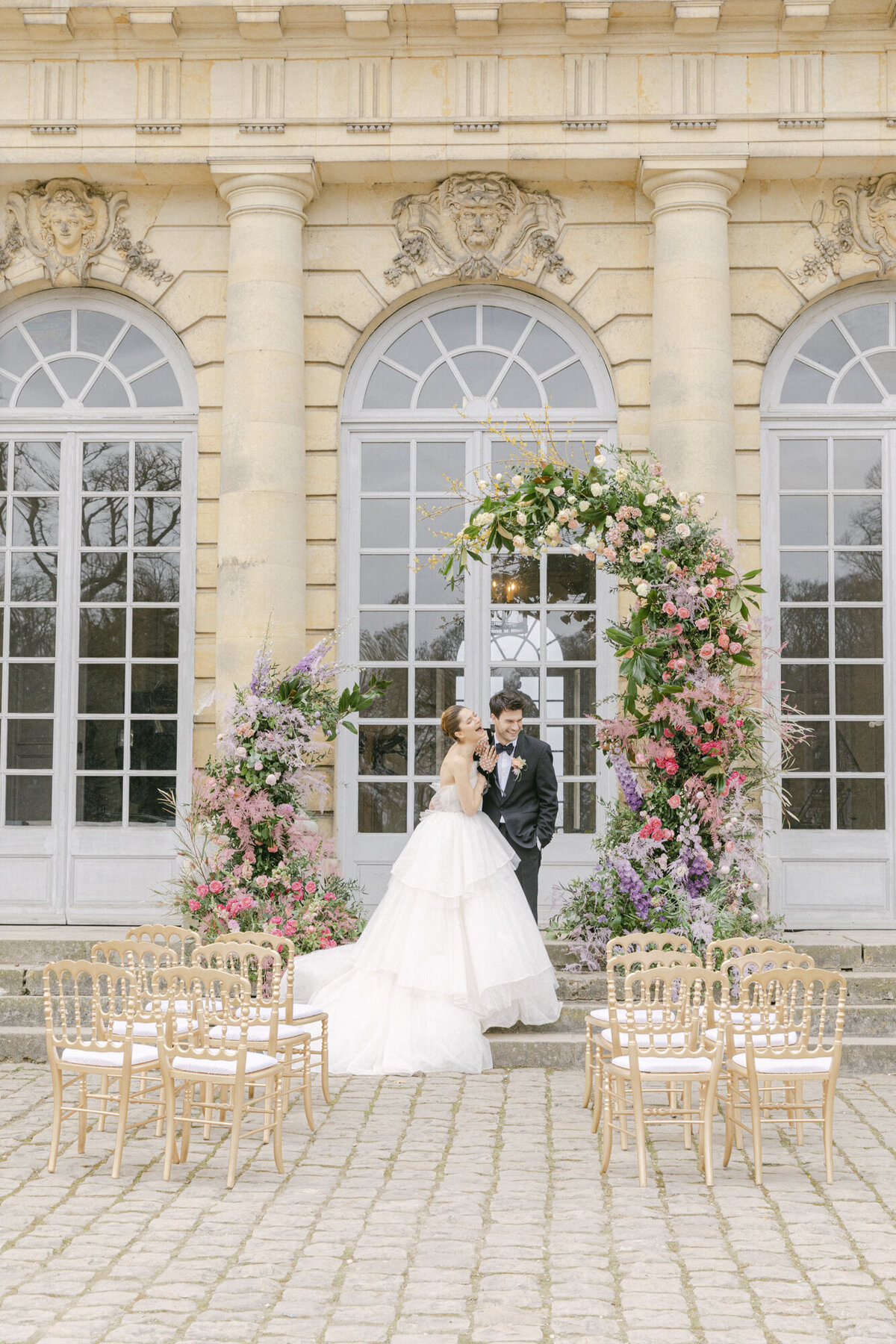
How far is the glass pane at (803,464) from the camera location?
10.2m

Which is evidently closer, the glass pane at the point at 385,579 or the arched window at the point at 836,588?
the arched window at the point at 836,588

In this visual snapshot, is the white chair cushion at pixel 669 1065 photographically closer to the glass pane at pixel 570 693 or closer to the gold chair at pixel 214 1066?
the gold chair at pixel 214 1066

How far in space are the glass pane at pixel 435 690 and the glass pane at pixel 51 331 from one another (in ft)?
11.9

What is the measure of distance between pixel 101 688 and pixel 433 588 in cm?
252

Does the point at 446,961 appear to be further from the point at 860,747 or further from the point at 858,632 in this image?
the point at 858,632

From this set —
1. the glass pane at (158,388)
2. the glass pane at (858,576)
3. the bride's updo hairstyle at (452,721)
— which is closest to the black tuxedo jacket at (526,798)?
the bride's updo hairstyle at (452,721)

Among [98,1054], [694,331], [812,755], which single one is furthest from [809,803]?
[98,1054]

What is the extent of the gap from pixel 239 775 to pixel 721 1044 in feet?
13.8

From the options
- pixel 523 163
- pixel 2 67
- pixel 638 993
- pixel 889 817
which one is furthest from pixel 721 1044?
pixel 2 67

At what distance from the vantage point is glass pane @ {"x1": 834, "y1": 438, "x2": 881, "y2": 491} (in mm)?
10180

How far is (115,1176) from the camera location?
5.25 metres

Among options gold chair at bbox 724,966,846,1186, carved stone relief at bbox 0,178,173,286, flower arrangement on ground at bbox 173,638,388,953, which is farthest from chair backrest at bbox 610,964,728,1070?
carved stone relief at bbox 0,178,173,286

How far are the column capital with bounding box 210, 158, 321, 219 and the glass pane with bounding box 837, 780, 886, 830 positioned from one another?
5659mm

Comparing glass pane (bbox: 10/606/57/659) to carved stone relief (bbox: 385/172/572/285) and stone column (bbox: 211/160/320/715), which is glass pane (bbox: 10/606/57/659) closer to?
stone column (bbox: 211/160/320/715)
